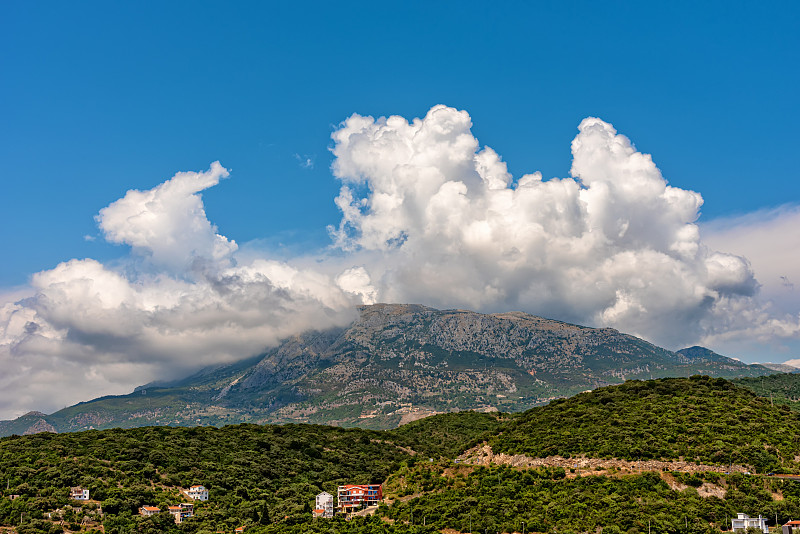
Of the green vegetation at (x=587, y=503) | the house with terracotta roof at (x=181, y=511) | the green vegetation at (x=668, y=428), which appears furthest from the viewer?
the house with terracotta roof at (x=181, y=511)

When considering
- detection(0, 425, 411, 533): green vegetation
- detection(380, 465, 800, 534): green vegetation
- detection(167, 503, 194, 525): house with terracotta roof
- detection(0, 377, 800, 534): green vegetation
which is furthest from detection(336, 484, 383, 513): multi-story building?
detection(167, 503, 194, 525): house with terracotta roof

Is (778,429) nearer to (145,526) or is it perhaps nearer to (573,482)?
(573,482)

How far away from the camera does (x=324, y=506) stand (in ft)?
388

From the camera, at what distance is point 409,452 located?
18738 centimetres

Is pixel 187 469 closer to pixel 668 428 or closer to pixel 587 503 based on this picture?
pixel 587 503

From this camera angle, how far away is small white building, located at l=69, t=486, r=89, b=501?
111 m

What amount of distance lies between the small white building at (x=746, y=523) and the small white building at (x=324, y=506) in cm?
6662

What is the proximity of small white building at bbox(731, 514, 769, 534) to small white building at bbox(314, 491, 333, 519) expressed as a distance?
66.6 m

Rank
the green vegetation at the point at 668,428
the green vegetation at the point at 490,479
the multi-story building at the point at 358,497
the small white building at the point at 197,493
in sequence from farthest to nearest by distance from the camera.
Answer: the small white building at the point at 197,493, the multi-story building at the point at 358,497, the green vegetation at the point at 668,428, the green vegetation at the point at 490,479

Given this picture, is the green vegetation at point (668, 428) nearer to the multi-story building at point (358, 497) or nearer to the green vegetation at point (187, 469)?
the multi-story building at point (358, 497)

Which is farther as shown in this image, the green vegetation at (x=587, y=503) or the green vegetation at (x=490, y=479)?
the green vegetation at (x=490, y=479)

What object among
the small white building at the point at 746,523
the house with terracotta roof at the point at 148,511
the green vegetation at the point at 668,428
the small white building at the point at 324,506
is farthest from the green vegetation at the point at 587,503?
the house with terracotta roof at the point at 148,511

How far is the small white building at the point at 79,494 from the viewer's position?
111m

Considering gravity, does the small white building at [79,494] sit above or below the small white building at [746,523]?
above
